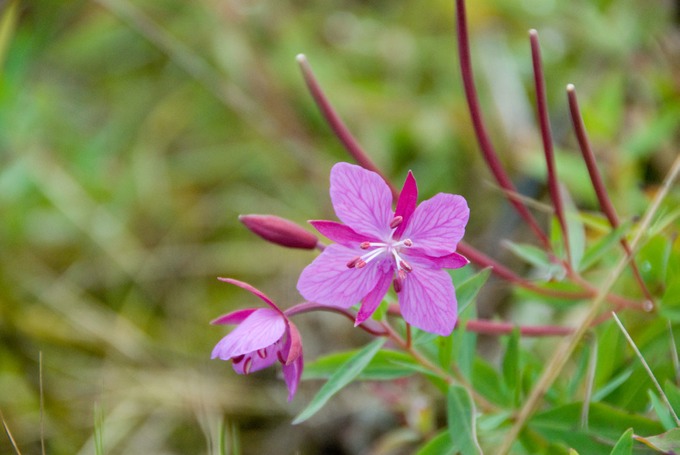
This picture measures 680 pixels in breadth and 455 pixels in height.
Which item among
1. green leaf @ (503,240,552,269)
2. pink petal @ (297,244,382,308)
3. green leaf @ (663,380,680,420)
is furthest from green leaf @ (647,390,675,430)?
pink petal @ (297,244,382,308)

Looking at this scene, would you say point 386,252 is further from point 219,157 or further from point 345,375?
point 219,157

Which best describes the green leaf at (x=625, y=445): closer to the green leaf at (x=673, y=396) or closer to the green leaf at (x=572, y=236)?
the green leaf at (x=673, y=396)

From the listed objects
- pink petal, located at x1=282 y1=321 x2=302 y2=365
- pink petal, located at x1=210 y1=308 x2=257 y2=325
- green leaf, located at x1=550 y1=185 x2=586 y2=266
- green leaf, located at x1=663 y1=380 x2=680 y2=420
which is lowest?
green leaf, located at x1=663 y1=380 x2=680 y2=420

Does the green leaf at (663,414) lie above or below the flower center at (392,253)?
below

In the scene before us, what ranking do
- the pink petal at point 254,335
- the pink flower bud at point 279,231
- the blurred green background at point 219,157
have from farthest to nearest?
1. the blurred green background at point 219,157
2. the pink flower bud at point 279,231
3. the pink petal at point 254,335

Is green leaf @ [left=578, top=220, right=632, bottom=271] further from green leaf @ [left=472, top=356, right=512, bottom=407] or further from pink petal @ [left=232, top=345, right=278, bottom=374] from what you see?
pink petal @ [left=232, top=345, right=278, bottom=374]

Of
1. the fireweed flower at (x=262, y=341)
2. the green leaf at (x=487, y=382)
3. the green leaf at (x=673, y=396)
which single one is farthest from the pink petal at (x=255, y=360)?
the green leaf at (x=673, y=396)

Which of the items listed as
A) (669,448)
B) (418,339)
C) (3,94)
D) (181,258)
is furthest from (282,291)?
(669,448)

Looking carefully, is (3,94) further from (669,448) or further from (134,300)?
(669,448)
